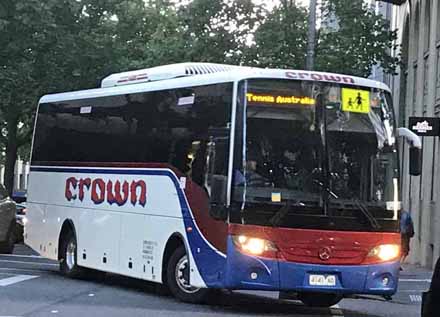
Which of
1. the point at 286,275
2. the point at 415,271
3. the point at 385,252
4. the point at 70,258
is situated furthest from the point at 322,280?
the point at 415,271

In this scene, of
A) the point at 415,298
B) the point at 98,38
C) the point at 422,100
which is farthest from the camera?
the point at 98,38

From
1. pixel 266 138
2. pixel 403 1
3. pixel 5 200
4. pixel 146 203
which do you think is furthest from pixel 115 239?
pixel 403 1

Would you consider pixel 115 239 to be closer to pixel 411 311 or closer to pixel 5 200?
pixel 411 311

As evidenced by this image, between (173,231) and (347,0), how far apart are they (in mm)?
14041

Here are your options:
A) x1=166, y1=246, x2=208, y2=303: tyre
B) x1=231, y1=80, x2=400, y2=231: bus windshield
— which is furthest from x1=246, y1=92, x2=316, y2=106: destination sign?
x1=166, y1=246, x2=208, y2=303: tyre

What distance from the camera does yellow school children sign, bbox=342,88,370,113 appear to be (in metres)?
12.3

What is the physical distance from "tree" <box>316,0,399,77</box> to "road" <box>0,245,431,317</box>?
847 centimetres

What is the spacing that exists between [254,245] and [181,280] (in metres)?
1.84

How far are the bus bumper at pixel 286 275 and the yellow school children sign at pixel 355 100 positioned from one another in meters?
2.07

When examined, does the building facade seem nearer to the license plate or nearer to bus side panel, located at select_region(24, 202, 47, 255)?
bus side panel, located at select_region(24, 202, 47, 255)

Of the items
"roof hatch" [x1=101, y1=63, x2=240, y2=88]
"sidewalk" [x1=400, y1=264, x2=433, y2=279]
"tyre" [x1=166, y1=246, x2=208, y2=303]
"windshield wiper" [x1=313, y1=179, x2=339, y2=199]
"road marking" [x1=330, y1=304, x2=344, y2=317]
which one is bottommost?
"sidewalk" [x1=400, y1=264, x2=433, y2=279]

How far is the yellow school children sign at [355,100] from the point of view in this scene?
12289 mm

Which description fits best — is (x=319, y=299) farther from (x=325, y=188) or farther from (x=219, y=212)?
(x=219, y=212)

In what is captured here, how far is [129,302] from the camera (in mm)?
13125
